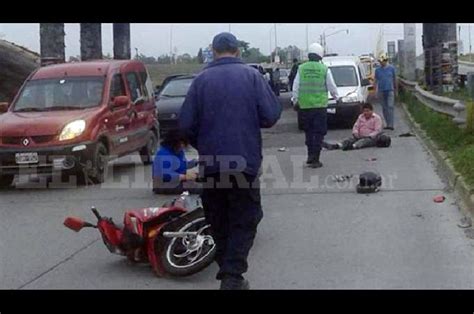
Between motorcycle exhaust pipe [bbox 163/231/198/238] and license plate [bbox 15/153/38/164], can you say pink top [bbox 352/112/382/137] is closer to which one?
license plate [bbox 15/153/38/164]

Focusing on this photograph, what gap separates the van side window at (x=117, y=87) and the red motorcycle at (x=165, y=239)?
677cm

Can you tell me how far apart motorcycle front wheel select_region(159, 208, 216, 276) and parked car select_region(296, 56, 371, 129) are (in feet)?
42.5

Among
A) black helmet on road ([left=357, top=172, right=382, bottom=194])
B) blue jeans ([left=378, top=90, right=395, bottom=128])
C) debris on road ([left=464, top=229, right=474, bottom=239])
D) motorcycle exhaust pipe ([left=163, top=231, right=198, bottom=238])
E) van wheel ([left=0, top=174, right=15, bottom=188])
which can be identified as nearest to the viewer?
motorcycle exhaust pipe ([left=163, top=231, right=198, bottom=238])

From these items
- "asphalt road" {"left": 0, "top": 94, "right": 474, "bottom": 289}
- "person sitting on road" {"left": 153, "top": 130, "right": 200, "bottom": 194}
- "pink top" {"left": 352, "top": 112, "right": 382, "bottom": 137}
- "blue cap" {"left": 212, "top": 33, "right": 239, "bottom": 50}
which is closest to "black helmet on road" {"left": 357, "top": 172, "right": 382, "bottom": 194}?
"asphalt road" {"left": 0, "top": 94, "right": 474, "bottom": 289}

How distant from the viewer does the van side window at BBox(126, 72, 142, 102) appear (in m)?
14.9

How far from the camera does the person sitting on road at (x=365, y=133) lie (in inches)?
626

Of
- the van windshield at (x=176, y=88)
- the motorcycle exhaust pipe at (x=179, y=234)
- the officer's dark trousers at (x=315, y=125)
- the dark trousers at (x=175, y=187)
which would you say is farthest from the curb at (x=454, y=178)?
the van windshield at (x=176, y=88)

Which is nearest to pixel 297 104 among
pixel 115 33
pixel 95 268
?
pixel 95 268

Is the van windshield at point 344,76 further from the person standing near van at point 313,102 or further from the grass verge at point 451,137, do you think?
the person standing near van at point 313,102

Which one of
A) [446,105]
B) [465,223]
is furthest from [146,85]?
[465,223]

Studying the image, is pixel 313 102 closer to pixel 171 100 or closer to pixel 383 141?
pixel 383 141

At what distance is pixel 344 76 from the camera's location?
74.9 feet

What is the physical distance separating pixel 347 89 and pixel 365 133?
6.10 m

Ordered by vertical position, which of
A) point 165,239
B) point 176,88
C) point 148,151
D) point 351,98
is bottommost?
point 165,239
